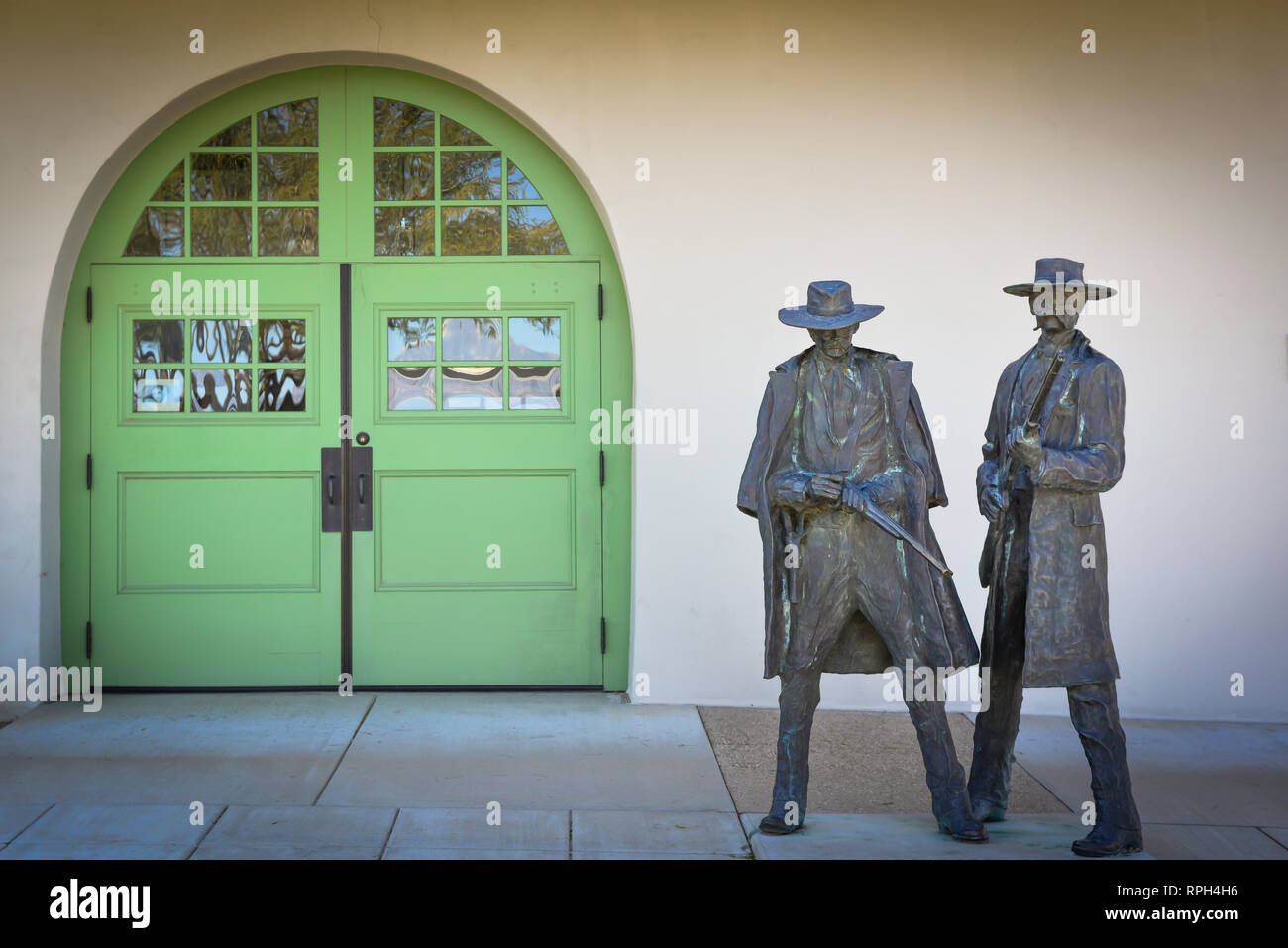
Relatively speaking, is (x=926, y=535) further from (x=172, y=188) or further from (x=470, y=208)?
(x=172, y=188)

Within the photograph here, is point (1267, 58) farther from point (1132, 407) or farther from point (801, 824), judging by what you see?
point (801, 824)

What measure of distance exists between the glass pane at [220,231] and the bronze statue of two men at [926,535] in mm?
3313

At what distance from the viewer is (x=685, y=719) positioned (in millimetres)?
5879

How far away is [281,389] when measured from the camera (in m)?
6.29

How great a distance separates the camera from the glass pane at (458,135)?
629 centimetres

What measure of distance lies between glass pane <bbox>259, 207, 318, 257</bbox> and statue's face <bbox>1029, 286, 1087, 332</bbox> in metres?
3.72

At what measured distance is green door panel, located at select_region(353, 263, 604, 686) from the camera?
20.6 ft

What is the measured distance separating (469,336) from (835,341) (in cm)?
264

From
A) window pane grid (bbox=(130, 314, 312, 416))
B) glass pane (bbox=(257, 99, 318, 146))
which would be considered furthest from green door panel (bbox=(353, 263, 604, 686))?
glass pane (bbox=(257, 99, 318, 146))

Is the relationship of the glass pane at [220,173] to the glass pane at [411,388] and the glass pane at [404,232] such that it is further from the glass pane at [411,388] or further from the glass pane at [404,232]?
the glass pane at [411,388]

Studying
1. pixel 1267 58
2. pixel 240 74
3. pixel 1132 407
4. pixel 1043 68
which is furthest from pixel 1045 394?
pixel 240 74

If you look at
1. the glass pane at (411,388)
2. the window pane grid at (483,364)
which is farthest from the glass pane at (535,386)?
the glass pane at (411,388)

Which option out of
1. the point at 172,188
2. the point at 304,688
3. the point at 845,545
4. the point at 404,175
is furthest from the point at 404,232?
the point at 845,545

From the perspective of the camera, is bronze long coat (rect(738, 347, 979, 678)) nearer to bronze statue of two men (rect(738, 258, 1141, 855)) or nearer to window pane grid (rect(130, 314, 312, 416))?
bronze statue of two men (rect(738, 258, 1141, 855))
